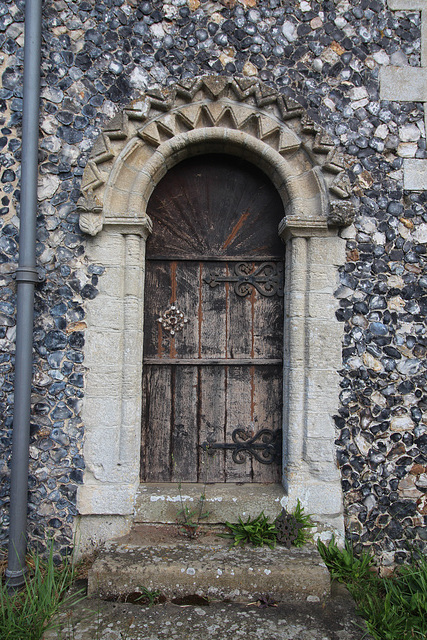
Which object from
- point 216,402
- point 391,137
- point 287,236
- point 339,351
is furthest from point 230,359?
point 391,137

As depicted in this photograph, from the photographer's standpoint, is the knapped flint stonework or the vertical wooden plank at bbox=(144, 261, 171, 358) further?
the vertical wooden plank at bbox=(144, 261, 171, 358)

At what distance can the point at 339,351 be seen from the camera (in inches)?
110

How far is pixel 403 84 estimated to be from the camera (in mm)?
2867

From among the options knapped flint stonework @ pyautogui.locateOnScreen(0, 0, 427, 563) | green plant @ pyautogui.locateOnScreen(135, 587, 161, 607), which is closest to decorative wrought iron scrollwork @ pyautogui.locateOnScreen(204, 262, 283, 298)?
knapped flint stonework @ pyautogui.locateOnScreen(0, 0, 427, 563)

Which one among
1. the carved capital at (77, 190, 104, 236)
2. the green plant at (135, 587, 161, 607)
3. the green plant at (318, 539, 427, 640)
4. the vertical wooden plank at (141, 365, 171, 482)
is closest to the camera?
the green plant at (318, 539, 427, 640)

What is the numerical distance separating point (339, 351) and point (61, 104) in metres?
2.50

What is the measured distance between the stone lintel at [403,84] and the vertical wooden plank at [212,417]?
7.35 ft

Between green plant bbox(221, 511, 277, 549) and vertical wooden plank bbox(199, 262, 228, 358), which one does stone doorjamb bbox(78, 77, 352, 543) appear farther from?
vertical wooden plank bbox(199, 262, 228, 358)

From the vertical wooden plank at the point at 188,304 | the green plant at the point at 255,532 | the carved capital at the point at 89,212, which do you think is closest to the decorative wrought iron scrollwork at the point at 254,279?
the vertical wooden plank at the point at 188,304

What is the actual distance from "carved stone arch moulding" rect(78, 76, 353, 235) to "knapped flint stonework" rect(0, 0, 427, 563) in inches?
3.6

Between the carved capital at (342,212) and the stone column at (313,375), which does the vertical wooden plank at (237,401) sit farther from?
the carved capital at (342,212)

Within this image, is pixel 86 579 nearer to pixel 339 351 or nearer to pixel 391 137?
pixel 339 351

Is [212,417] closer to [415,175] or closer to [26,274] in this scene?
[26,274]

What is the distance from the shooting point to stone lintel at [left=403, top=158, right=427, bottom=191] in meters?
2.85
